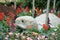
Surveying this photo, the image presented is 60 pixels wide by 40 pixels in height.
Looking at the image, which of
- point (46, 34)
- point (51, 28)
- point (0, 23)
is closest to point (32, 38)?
point (46, 34)

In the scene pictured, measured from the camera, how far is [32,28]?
634cm

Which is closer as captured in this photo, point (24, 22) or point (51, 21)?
point (24, 22)

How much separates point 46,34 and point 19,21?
93cm

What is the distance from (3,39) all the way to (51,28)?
1.44 meters

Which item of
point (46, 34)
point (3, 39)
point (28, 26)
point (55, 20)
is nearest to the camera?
point (3, 39)

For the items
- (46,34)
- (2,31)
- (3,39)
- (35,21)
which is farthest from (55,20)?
(3,39)

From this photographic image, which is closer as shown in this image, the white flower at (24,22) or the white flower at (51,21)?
the white flower at (24,22)

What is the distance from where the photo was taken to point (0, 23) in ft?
22.0

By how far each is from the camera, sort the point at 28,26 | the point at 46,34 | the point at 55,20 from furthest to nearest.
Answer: the point at 55,20 → the point at 28,26 → the point at 46,34

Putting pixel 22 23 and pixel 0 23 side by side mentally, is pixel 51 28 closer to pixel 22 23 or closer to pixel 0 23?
pixel 22 23

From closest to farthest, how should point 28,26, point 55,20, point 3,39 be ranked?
point 3,39, point 28,26, point 55,20

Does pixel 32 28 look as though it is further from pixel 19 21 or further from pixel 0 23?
pixel 0 23

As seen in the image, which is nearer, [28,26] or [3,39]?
[3,39]

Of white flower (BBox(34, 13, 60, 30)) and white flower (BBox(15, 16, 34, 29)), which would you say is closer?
white flower (BBox(15, 16, 34, 29))
